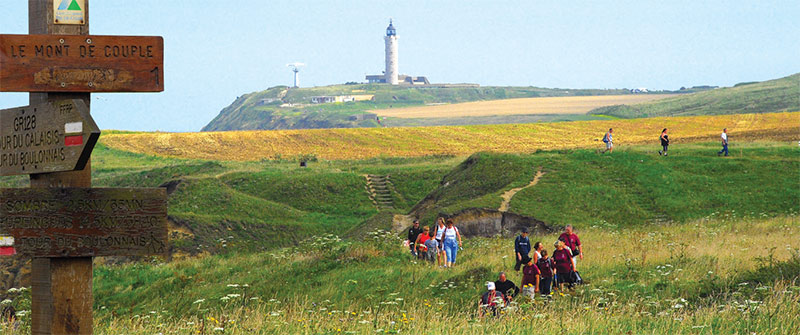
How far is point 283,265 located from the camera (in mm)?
25766

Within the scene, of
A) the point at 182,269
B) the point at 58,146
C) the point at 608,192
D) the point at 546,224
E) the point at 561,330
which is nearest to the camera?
the point at 58,146

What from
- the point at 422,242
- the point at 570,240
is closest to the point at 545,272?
the point at 570,240

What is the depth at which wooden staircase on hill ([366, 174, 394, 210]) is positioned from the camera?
49.6 metres

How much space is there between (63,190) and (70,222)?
25 cm

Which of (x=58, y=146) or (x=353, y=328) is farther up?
(x=58, y=146)

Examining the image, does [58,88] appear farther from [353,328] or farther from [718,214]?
[718,214]

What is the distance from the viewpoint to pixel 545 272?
17.9m

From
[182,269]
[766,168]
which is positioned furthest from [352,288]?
[766,168]

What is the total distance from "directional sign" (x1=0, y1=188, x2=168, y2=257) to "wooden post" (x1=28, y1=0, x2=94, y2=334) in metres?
0.13

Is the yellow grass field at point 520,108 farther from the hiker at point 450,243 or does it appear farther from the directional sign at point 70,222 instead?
the directional sign at point 70,222

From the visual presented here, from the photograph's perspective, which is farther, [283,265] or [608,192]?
[608,192]

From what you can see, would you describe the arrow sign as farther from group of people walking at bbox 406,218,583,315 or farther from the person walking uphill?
the person walking uphill

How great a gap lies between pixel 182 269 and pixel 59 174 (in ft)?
73.3

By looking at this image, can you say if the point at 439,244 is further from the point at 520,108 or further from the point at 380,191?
the point at 520,108
